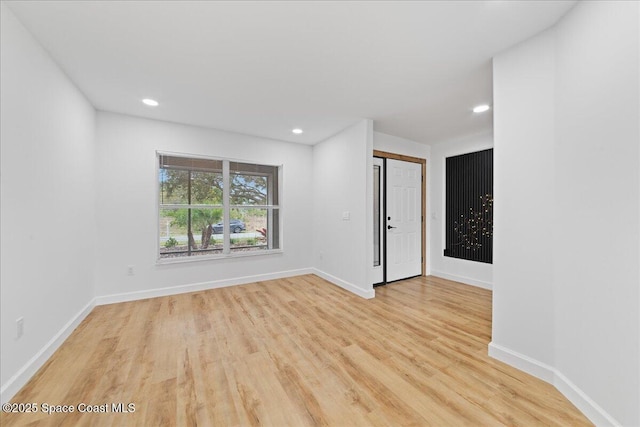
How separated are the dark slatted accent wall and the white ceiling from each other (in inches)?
42.2

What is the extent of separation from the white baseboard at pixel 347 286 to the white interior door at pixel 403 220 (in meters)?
0.87

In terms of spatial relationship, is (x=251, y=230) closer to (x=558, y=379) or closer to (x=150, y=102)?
(x=150, y=102)

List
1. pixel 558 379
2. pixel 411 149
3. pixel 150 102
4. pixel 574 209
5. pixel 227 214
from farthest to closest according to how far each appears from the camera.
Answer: pixel 411 149 → pixel 227 214 → pixel 150 102 → pixel 558 379 → pixel 574 209

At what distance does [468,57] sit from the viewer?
209 centimetres

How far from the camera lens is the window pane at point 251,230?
429 cm

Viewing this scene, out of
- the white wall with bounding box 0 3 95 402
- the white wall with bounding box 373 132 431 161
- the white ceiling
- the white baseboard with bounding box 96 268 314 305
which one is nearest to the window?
the white baseboard with bounding box 96 268 314 305

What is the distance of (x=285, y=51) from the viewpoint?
80.1 inches

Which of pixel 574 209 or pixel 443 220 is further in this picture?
pixel 443 220

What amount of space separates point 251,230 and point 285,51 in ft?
10.2

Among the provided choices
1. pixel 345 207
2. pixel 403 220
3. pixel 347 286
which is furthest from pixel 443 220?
pixel 347 286

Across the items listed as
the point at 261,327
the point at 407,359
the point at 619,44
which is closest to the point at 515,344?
the point at 407,359

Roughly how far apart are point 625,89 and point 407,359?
2.20 m

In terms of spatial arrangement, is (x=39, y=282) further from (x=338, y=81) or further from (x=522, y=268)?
(x=522, y=268)

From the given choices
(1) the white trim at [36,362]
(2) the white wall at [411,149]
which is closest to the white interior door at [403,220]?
(2) the white wall at [411,149]
